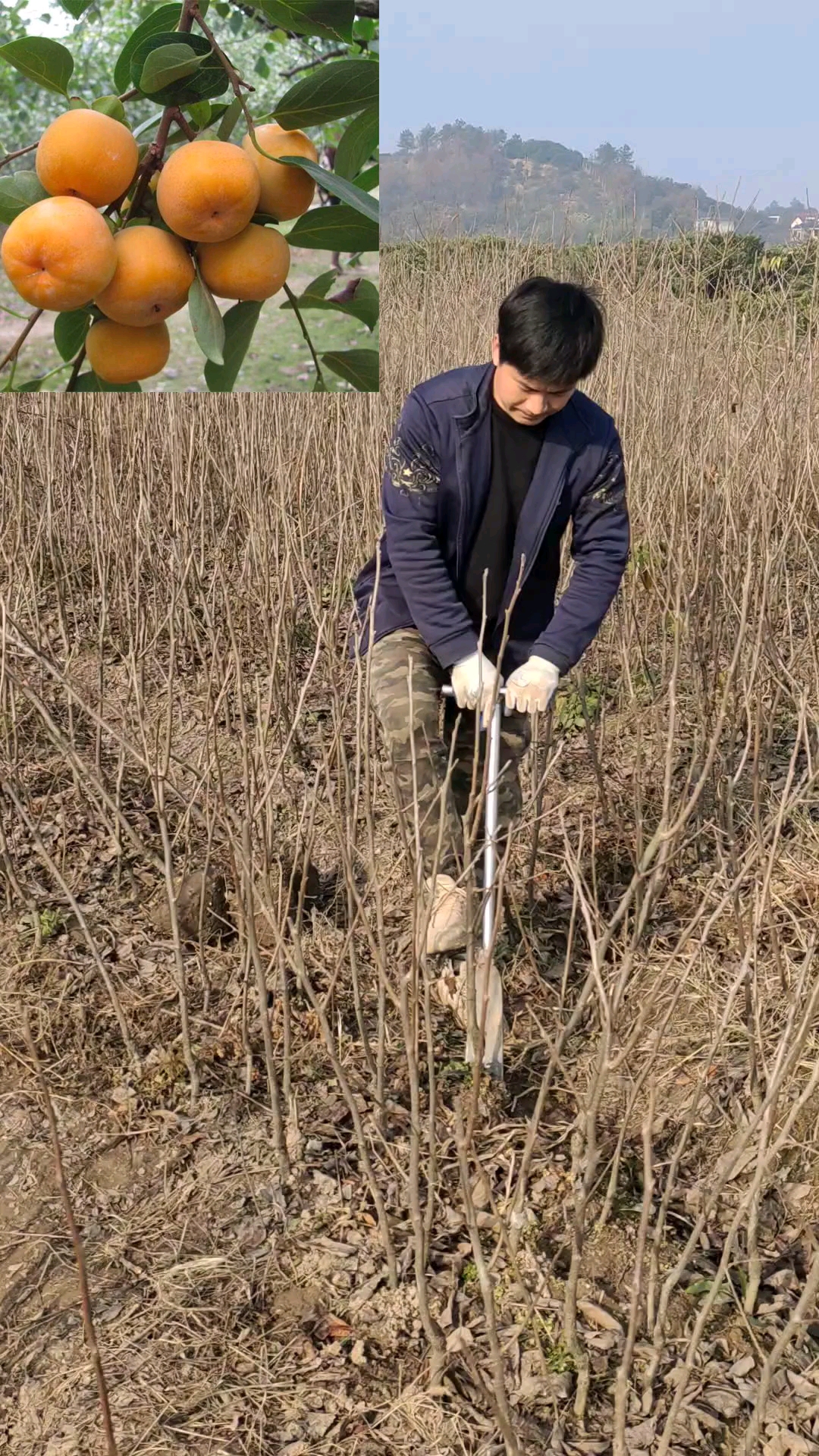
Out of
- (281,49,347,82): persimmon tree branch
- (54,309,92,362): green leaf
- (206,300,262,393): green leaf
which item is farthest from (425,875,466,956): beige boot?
(281,49,347,82): persimmon tree branch

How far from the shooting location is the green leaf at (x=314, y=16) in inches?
57.9

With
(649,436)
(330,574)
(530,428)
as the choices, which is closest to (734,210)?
(649,436)

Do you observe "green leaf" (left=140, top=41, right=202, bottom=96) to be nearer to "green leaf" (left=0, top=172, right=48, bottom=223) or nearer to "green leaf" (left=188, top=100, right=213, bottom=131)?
"green leaf" (left=188, top=100, right=213, bottom=131)

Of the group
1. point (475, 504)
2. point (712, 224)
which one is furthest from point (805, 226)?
point (475, 504)

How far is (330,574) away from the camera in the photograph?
12.1 feet

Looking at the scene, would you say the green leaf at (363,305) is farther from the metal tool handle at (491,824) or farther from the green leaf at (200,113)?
the metal tool handle at (491,824)

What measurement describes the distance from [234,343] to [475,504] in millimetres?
452

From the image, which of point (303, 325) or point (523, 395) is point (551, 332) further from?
point (303, 325)

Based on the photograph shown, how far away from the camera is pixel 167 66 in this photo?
1.36m

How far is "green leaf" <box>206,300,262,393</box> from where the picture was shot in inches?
59.6

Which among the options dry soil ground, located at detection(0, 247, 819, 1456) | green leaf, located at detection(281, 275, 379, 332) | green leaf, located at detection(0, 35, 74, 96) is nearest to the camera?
dry soil ground, located at detection(0, 247, 819, 1456)

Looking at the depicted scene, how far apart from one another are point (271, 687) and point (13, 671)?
634mm

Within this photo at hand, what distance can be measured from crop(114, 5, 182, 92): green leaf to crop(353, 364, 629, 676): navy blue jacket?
0.58 meters

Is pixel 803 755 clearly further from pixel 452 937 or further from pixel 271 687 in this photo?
pixel 271 687
